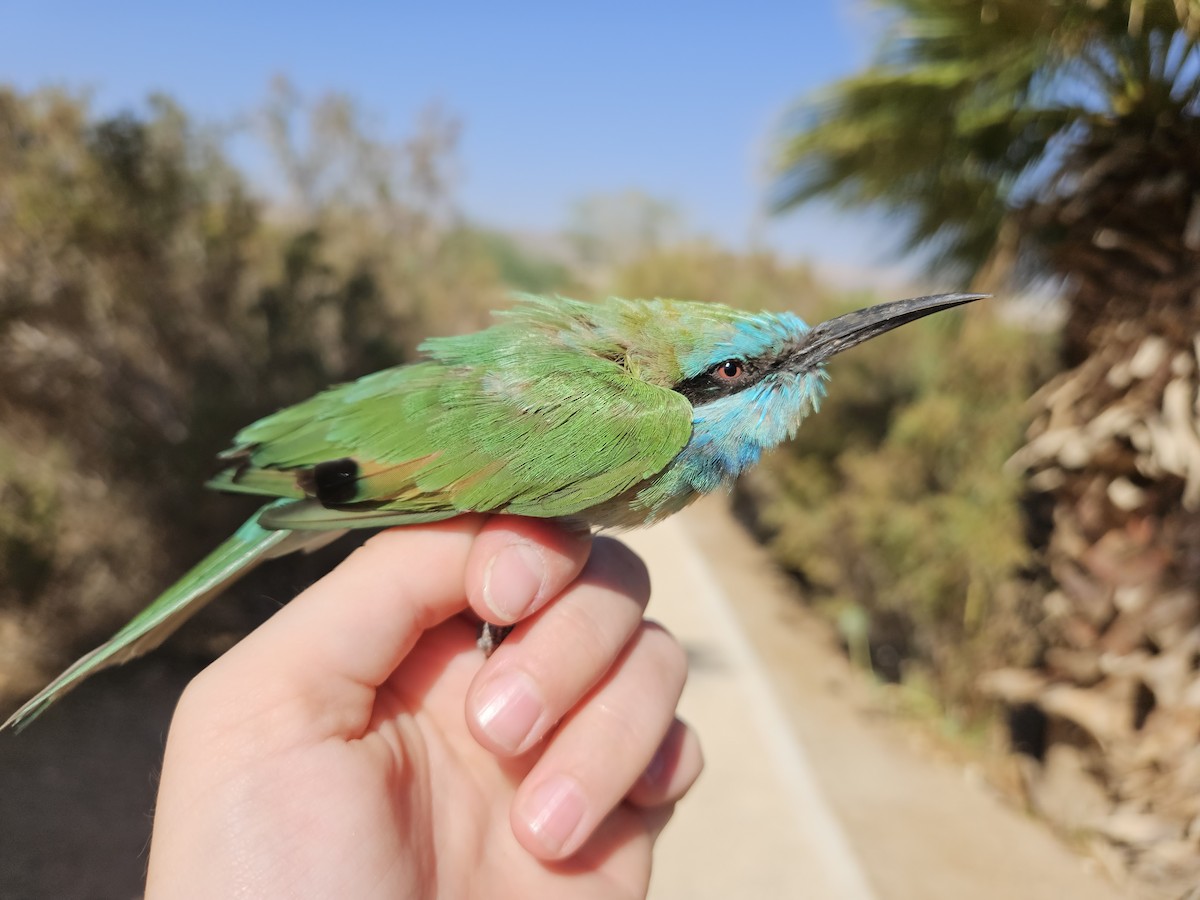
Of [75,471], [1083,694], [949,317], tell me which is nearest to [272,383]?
[75,471]

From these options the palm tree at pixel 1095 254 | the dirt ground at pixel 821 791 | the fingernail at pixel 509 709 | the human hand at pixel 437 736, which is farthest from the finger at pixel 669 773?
the palm tree at pixel 1095 254

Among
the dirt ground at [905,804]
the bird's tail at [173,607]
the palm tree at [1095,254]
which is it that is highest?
the bird's tail at [173,607]

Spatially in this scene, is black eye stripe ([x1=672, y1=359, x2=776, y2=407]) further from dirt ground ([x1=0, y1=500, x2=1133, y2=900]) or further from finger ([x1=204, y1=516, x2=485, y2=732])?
dirt ground ([x1=0, y1=500, x2=1133, y2=900])

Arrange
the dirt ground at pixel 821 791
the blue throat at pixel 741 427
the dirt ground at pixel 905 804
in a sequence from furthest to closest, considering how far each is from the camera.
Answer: the dirt ground at pixel 905 804 → the dirt ground at pixel 821 791 → the blue throat at pixel 741 427

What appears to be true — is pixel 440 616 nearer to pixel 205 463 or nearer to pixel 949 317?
pixel 205 463

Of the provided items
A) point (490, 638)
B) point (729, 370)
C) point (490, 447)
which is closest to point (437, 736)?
point (490, 638)

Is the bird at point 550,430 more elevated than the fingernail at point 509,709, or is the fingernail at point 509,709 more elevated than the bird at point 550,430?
the bird at point 550,430

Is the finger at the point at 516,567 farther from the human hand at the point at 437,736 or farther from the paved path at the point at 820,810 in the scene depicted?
the paved path at the point at 820,810

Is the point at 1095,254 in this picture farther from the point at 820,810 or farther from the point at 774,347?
the point at 820,810

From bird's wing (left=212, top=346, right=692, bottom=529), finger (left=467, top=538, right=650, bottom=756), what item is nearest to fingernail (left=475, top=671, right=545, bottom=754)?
finger (left=467, top=538, right=650, bottom=756)
